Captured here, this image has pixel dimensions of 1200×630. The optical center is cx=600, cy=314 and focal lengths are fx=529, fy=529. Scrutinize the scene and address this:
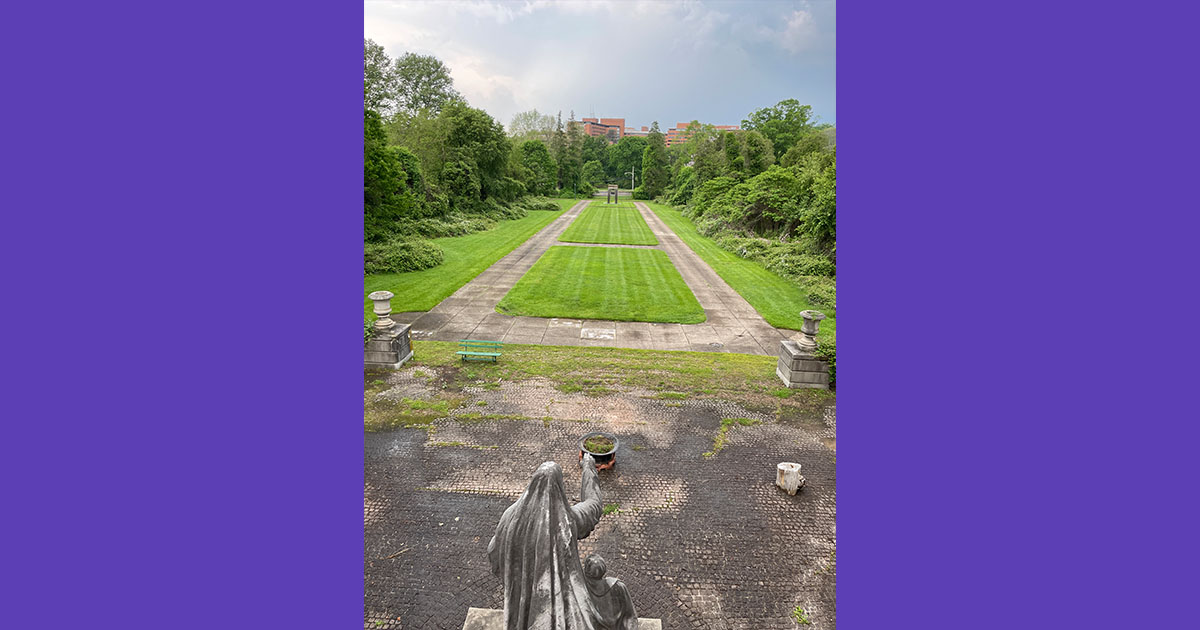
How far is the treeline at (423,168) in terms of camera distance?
80.9 feet

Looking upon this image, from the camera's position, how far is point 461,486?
851cm

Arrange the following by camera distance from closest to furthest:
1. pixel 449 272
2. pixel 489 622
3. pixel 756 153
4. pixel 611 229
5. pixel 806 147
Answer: pixel 489 622, pixel 449 272, pixel 611 229, pixel 806 147, pixel 756 153

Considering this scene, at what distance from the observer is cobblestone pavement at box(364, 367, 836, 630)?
634 cm

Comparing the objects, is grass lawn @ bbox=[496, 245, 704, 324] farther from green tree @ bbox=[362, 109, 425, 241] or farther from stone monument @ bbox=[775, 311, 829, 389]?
green tree @ bbox=[362, 109, 425, 241]

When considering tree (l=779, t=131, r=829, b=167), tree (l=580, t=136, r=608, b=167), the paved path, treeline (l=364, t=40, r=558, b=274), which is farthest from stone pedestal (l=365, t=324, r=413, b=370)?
tree (l=580, t=136, r=608, b=167)

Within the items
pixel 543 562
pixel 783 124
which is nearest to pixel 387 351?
pixel 543 562

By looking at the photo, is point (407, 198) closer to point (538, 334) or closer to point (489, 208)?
point (538, 334)

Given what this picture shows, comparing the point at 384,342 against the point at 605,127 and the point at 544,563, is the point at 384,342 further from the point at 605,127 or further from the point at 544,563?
the point at 605,127

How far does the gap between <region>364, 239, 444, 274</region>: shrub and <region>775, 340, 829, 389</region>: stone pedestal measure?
1861 cm

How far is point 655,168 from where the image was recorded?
3445 inches

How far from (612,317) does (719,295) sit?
6284mm

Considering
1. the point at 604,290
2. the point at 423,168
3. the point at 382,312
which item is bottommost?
the point at 382,312

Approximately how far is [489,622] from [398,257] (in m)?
22.6

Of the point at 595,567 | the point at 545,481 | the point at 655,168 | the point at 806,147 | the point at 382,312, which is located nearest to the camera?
the point at 545,481
